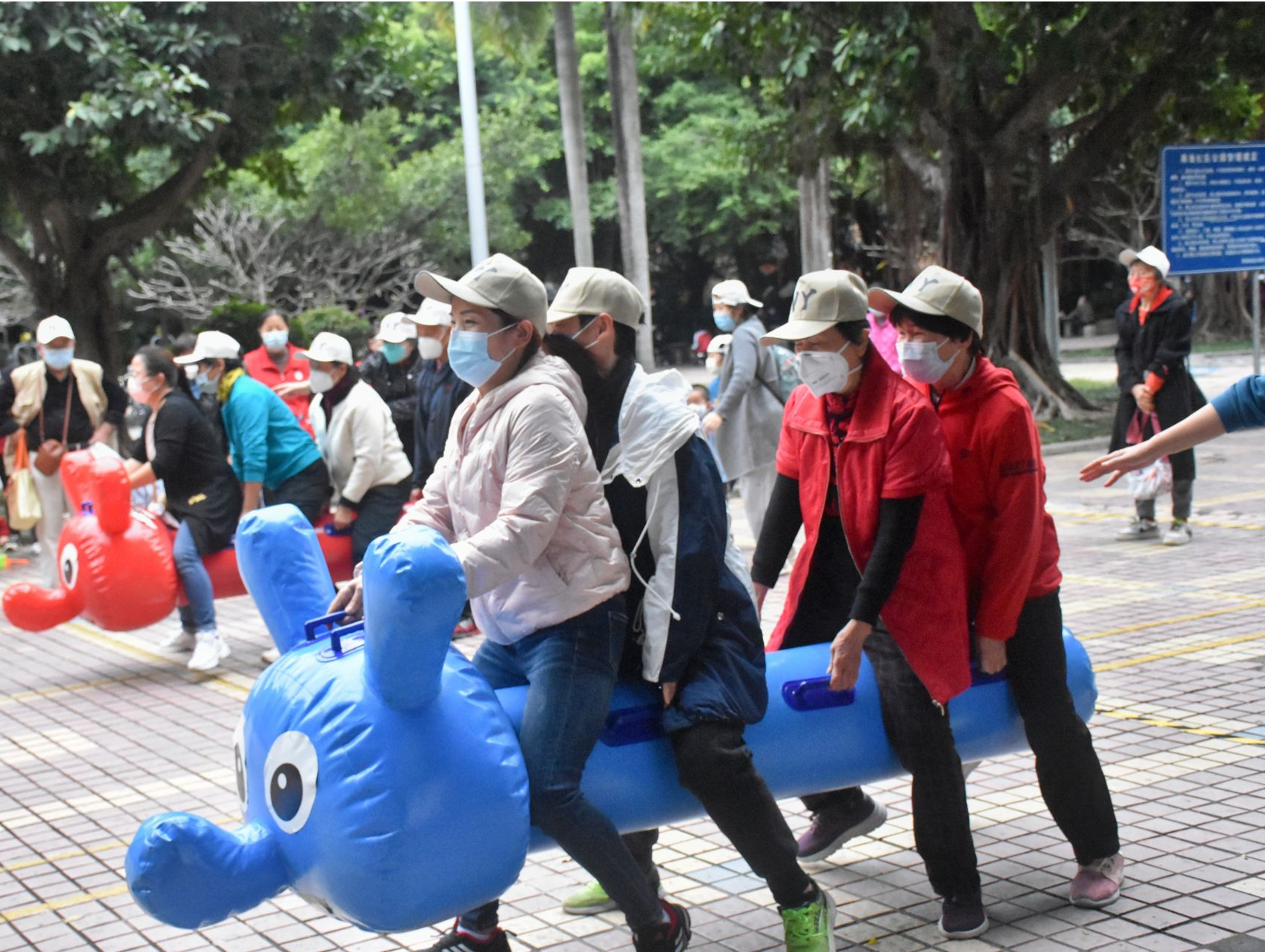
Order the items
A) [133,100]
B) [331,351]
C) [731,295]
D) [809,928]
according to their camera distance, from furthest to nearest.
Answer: [133,100]
[731,295]
[331,351]
[809,928]

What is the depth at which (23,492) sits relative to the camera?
33.5 feet

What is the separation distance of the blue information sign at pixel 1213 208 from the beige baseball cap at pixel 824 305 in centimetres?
1046

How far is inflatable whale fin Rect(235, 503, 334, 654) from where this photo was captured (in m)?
3.69

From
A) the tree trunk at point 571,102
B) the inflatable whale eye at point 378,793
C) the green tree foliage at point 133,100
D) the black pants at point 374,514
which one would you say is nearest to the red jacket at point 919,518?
the inflatable whale eye at point 378,793

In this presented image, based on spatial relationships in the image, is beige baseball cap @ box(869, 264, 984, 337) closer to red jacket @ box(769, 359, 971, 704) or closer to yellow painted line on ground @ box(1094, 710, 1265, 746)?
red jacket @ box(769, 359, 971, 704)

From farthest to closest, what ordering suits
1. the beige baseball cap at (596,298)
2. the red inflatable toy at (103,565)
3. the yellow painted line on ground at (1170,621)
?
the red inflatable toy at (103,565)
the yellow painted line on ground at (1170,621)
the beige baseball cap at (596,298)

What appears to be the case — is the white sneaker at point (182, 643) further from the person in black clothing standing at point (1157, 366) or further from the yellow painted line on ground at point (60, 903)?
the person in black clothing standing at point (1157, 366)

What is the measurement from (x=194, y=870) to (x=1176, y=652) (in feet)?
17.3

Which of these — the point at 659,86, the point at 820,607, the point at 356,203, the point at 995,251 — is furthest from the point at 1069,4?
the point at 659,86

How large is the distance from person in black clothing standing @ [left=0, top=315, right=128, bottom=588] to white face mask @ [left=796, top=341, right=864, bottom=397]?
7.29 metres

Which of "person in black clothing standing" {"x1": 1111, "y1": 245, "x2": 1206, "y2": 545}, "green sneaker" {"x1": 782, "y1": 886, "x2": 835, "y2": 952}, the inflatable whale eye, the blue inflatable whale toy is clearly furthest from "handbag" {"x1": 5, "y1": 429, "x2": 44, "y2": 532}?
"green sneaker" {"x1": 782, "y1": 886, "x2": 835, "y2": 952}

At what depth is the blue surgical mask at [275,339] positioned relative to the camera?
10789 mm

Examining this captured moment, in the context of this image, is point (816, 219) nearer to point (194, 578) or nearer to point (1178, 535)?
point (1178, 535)

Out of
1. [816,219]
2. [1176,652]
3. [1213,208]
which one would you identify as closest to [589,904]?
[1176,652]
